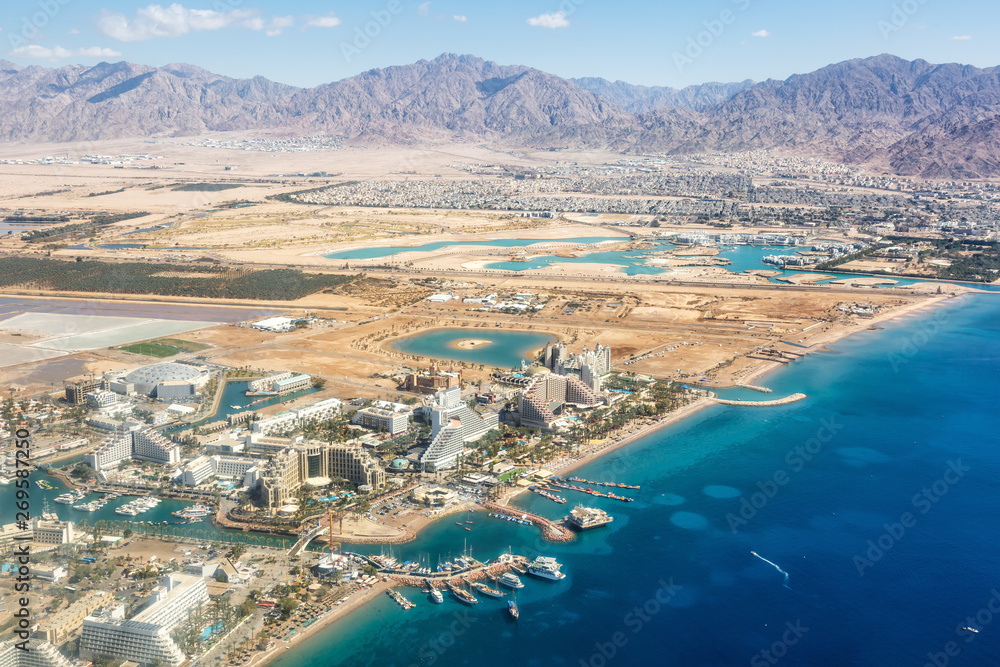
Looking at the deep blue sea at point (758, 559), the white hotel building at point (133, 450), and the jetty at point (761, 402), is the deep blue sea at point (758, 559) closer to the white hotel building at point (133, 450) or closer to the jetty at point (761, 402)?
the jetty at point (761, 402)

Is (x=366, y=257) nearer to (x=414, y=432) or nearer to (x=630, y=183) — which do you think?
(x=414, y=432)

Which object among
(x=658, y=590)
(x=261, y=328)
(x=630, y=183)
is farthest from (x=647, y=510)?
(x=630, y=183)

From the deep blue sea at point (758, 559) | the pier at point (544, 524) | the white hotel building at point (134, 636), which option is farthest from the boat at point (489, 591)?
the white hotel building at point (134, 636)

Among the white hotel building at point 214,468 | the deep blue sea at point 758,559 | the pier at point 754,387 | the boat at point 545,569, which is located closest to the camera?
the deep blue sea at point 758,559

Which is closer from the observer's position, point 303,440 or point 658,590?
point 658,590

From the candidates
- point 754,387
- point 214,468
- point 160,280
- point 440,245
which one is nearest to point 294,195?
point 440,245

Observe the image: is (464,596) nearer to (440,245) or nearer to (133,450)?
(133,450)
